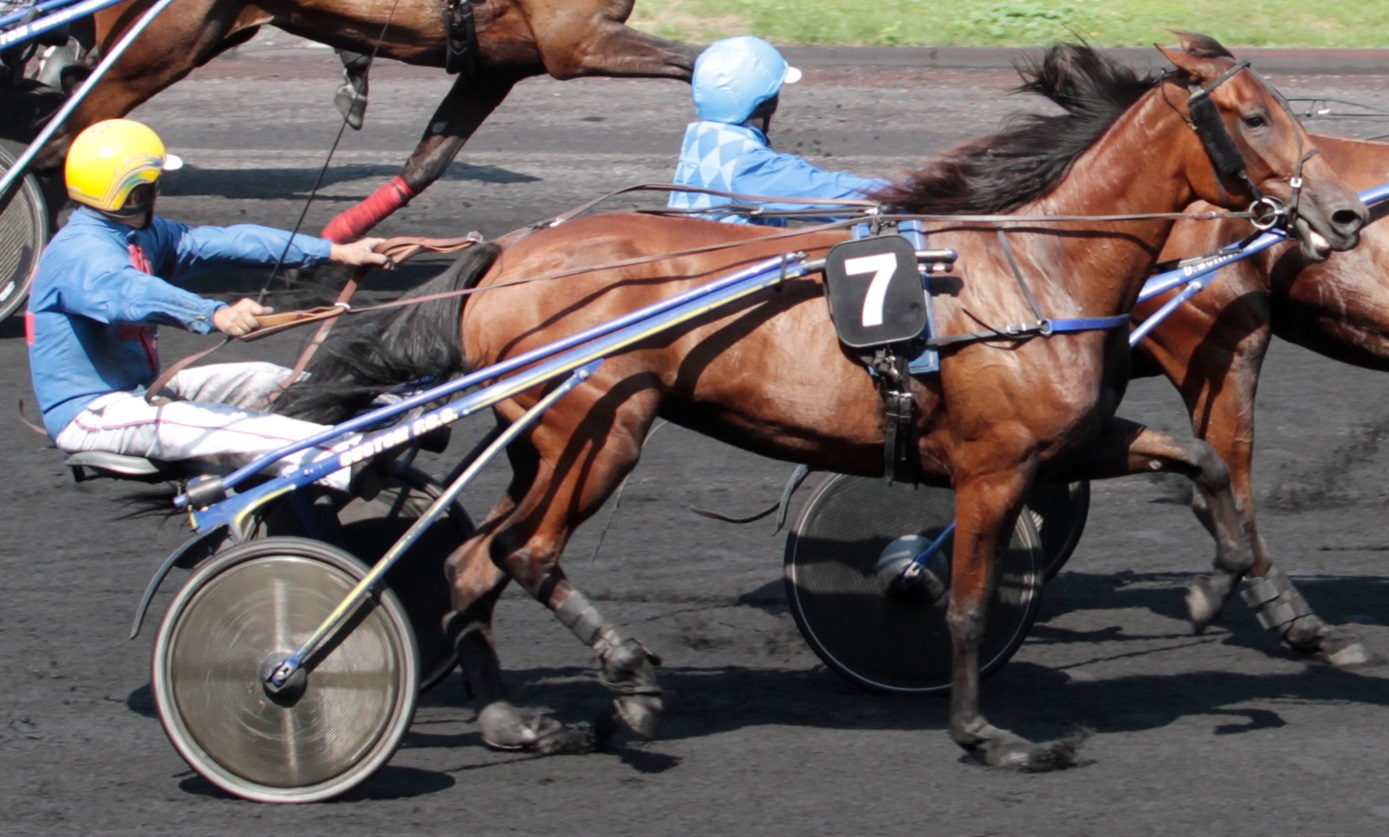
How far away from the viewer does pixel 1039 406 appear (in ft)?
14.9

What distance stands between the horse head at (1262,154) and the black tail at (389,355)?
183 cm

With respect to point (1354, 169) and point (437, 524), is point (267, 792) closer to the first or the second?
point (437, 524)

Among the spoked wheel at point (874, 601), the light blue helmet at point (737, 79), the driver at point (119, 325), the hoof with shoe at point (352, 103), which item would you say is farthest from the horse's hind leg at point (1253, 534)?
the hoof with shoe at point (352, 103)

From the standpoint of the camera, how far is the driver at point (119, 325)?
4.54 metres

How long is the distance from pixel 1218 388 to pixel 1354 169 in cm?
82

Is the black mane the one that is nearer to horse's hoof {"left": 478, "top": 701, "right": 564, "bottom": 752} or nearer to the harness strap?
the harness strap

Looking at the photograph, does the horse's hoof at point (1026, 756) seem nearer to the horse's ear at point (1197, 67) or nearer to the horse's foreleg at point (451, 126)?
the horse's ear at point (1197, 67)

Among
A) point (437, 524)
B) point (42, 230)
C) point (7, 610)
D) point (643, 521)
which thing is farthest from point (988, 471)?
point (42, 230)

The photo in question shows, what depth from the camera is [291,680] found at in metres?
4.48

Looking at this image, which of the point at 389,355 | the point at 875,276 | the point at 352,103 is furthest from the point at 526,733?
the point at 352,103

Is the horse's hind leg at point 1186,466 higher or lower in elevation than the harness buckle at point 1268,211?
lower

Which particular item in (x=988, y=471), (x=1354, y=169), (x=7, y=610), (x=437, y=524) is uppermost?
(x=1354, y=169)

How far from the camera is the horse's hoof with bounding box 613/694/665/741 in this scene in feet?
15.3

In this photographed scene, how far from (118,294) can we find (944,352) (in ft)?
6.72
